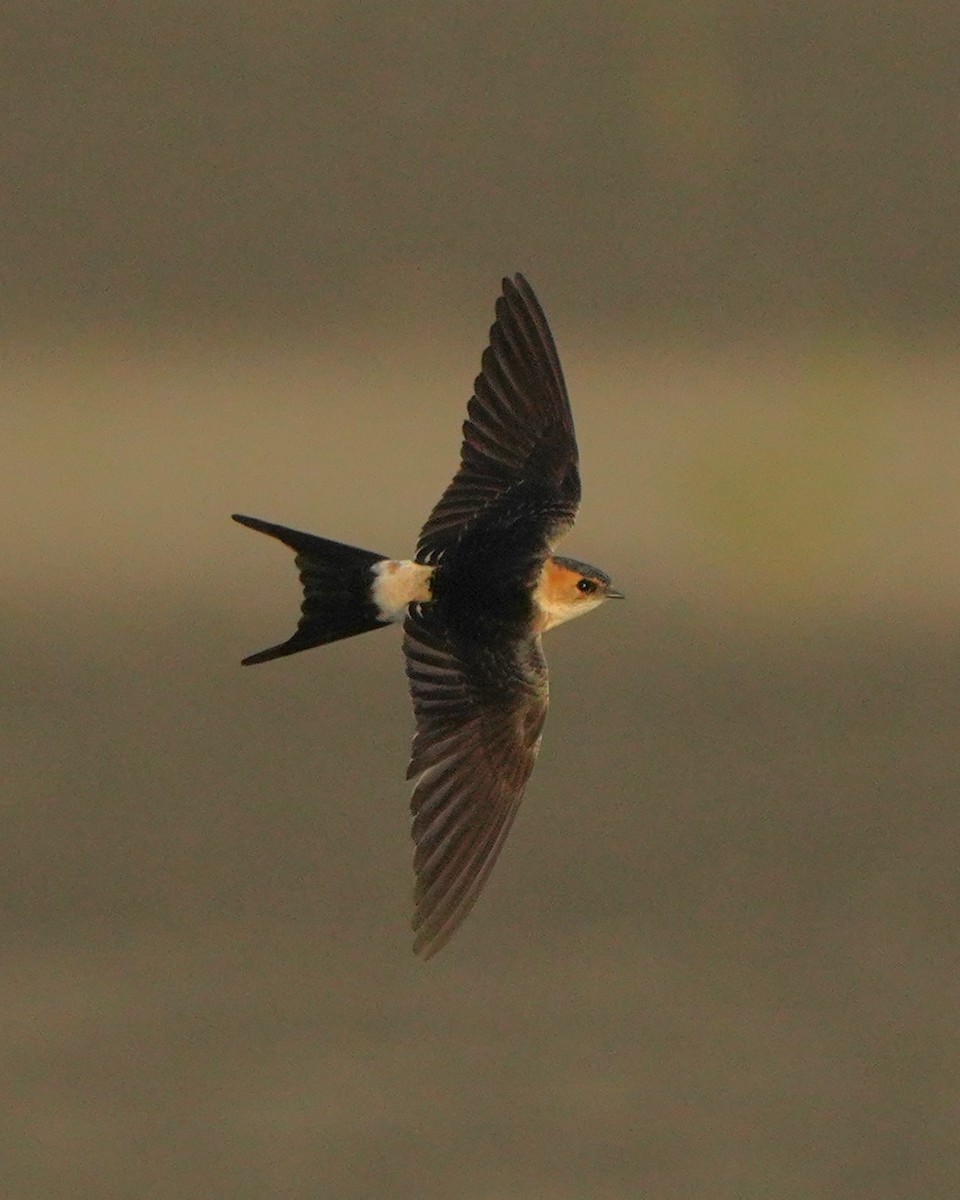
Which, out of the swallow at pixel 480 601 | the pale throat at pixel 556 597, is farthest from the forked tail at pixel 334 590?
the pale throat at pixel 556 597

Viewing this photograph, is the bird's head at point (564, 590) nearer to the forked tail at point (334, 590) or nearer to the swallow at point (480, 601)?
the swallow at point (480, 601)

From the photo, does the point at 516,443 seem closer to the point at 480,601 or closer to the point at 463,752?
the point at 480,601

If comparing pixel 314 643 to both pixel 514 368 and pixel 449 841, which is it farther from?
pixel 514 368

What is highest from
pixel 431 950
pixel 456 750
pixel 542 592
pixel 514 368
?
pixel 514 368

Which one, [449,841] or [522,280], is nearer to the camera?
[449,841]

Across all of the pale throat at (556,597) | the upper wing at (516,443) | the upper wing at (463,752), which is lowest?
the upper wing at (463,752)

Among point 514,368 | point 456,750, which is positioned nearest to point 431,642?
point 456,750

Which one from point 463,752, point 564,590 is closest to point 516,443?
point 564,590

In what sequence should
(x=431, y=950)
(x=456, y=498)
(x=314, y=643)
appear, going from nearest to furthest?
(x=431, y=950) < (x=314, y=643) < (x=456, y=498)
